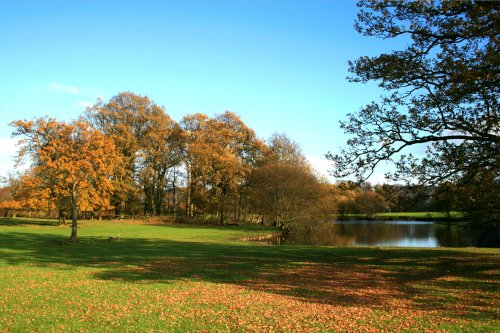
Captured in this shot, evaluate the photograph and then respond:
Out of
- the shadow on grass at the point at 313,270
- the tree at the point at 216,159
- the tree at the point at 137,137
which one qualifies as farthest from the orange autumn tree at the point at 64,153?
the tree at the point at 216,159

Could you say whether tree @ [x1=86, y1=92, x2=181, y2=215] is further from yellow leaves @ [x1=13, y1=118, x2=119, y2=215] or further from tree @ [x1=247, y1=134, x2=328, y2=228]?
yellow leaves @ [x1=13, y1=118, x2=119, y2=215]

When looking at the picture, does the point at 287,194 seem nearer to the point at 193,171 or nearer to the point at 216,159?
the point at 216,159

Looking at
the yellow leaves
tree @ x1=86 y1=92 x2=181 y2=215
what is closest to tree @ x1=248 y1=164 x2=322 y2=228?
tree @ x1=86 y1=92 x2=181 y2=215

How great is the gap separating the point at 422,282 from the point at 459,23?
367 inches

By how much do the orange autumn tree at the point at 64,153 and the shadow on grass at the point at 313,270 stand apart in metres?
4.33

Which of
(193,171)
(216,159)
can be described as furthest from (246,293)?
(193,171)

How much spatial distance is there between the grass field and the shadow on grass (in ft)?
0.16

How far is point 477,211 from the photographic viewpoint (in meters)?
Answer: 16.8

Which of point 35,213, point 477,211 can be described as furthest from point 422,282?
point 35,213

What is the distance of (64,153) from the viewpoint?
88.1ft

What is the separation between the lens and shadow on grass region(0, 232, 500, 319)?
37.9ft

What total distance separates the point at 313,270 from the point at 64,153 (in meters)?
20.2

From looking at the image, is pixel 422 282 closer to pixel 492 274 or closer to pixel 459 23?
pixel 492 274

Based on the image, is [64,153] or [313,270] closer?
[313,270]
